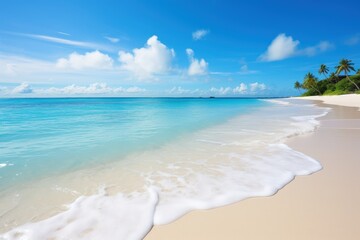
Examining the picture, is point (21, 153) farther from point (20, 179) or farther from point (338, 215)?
point (338, 215)

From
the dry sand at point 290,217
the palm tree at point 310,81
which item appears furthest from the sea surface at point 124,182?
the palm tree at point 310,81

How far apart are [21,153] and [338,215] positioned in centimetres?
816

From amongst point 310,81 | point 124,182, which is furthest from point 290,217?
point 310,81

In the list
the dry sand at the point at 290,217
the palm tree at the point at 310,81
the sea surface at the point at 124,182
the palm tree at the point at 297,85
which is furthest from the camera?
the palm tree at the point at 297,85

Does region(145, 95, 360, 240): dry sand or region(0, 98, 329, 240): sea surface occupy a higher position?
region(145, 95, 360, 240): dry sand

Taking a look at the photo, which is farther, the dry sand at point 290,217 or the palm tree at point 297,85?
the palm tree at point 297,85

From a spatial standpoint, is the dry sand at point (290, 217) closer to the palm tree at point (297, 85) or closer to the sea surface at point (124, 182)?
the sea surface at point (124, 182)

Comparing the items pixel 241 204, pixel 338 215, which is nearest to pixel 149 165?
pixel 241 204

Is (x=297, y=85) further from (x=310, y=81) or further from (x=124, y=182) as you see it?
(x=124, y=182)

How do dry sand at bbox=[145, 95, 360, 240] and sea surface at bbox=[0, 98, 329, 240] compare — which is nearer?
dry sand at bbox=[145, 95, 360, 240]

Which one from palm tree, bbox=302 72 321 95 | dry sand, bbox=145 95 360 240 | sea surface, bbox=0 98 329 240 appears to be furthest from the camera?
palm tree, bbox=302 72 321 95

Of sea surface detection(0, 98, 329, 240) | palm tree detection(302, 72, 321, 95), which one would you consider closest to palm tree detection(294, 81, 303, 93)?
palm tree detection(302, 72, 321, 95)

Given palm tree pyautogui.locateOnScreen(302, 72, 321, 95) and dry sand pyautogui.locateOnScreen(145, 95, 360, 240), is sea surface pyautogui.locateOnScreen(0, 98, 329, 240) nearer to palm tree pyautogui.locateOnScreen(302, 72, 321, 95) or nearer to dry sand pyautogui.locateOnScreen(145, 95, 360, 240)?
dry sand pyautogui.locateOnScreen(145, 95, 360, 240)

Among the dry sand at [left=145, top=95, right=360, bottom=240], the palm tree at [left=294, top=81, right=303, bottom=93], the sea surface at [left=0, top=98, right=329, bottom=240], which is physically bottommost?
the sea surface at [left=0, top=98, right=329, bottom=240]
